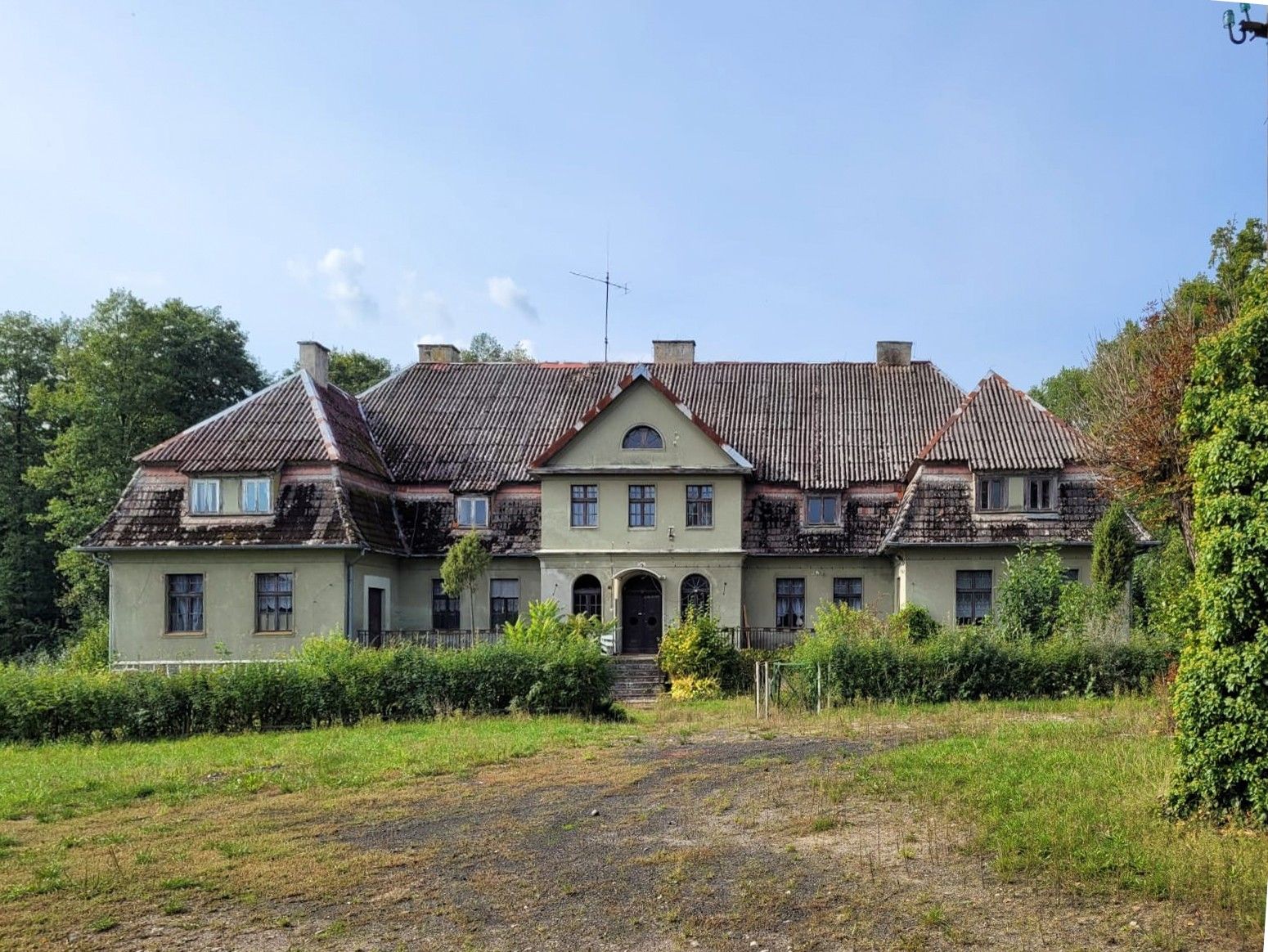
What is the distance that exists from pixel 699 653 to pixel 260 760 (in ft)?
40.6

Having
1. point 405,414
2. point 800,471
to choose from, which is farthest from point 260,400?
point 800,471

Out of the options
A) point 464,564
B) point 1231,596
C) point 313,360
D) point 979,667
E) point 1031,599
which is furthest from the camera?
point 313,360

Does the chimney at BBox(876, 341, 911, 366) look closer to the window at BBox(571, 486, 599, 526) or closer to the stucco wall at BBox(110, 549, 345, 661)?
the window at BBox(571, 486, 599, 526)

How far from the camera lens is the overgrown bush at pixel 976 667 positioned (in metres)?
22.0

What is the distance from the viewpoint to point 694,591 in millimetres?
31578

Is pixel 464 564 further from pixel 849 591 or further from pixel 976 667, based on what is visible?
pixel 976 667

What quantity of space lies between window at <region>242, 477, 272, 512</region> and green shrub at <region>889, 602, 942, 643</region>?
15926 mm

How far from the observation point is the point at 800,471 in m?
32.8

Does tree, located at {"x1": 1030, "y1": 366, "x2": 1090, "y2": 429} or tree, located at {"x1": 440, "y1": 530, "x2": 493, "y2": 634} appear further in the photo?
tree, located at {"x1": 1030, "y1": 366, "x2": 1090, "y2": 429}

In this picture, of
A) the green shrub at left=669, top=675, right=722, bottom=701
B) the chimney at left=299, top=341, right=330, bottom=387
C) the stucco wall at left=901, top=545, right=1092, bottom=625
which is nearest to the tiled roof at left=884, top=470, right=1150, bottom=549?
the stucco wall at left=901, top=545, right=1092, bottom=625

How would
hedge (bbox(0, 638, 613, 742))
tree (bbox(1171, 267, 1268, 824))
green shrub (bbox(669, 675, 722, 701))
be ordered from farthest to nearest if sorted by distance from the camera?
1. green shrub (bbox(669, 675, 722, 701))
2. hedge (bbox(0, 638, 613, 742))
3. tree (bbox(1171, 267, 1268, 824))

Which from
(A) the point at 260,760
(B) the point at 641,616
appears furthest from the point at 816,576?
(A) the point at 260,760

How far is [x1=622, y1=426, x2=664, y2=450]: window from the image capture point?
31.6 meters

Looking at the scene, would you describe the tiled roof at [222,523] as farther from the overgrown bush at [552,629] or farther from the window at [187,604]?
the overgrown bush at [552,629]
